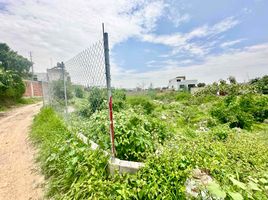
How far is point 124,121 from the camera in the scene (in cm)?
333

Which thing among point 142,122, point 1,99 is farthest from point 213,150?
point 1,99

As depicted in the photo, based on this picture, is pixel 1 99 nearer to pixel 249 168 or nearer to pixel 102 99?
pixel 102 99

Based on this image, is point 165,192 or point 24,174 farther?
point 24,174

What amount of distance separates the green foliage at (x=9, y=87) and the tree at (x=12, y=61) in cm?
688

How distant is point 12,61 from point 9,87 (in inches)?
614

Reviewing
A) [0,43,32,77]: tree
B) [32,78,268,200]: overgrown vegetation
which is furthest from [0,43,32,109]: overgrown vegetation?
[32,78,268,200]: overgrown vegetation

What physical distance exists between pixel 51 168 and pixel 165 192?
7.24 ft

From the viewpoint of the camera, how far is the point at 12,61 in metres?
28.3

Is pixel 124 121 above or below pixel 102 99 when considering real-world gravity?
below

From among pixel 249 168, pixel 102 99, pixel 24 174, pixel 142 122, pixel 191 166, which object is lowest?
pixel 24 174

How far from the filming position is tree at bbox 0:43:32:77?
86.2 ft

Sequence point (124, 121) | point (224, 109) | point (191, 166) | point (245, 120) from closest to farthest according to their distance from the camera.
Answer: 1. point (191, 166)
2. point (124, 121)
3. point (245, 120)
4. point (224, 109)

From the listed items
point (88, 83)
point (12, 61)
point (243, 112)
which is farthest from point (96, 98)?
point (12, 61)

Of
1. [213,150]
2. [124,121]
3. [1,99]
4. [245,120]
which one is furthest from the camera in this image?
[1,99]
